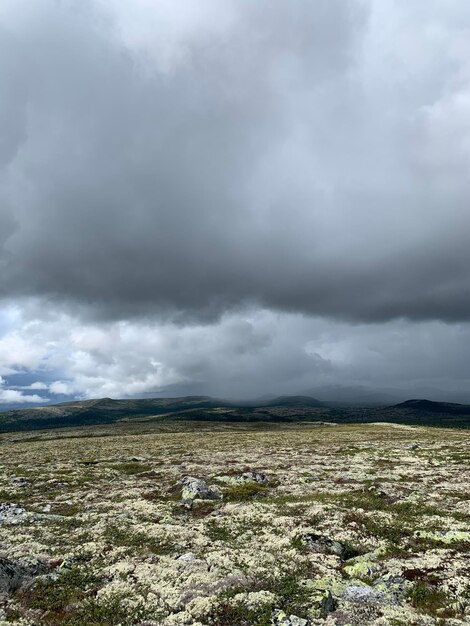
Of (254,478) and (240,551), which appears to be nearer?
(240,551)

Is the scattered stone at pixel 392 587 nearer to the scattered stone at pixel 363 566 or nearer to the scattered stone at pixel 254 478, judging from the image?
the scattered stone at pixel 363 566

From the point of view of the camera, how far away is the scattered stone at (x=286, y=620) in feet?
35.3

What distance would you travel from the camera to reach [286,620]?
11.0 meters

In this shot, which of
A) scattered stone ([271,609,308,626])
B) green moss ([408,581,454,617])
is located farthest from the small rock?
scattered stone ([271,609,308,626])

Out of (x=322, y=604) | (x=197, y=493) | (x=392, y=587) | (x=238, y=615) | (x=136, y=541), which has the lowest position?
(x=197, y=493)

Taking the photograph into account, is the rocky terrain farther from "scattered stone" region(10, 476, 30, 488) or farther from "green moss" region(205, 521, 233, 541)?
"scattered stone" region(10, 476, 30, 488)

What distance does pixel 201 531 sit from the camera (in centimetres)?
1927

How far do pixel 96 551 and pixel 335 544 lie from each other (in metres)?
10.8

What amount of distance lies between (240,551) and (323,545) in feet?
12.5

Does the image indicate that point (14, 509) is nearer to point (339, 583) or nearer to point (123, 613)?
point (123, 613)

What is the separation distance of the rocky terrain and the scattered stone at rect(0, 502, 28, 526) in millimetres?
112

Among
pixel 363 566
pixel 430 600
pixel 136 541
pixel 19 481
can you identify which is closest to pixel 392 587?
pixel 430 600

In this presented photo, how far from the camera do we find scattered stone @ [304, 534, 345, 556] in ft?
53.8

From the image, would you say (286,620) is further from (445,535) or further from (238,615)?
(445,535)
